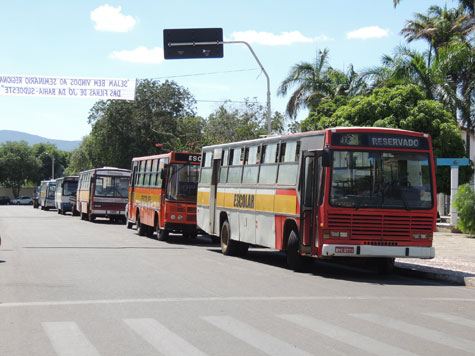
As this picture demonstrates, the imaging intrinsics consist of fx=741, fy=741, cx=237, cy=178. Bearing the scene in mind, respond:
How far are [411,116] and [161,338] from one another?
3039cm

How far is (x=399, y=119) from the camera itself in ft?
122

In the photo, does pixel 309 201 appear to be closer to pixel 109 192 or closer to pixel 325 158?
pixel 325 158

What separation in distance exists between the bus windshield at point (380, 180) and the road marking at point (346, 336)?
18.4 feet

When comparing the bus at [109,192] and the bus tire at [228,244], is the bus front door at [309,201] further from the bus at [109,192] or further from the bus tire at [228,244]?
the bus at [109,192]

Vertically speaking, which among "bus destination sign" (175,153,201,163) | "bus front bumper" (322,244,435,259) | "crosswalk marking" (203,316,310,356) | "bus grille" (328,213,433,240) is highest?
"bus destination sign" (175,153,201,163)

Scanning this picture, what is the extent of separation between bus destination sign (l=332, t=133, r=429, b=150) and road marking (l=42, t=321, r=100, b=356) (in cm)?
791

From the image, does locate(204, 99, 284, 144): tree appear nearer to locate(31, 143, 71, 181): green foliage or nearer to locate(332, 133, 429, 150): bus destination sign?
locate(332, 133, 429, 150): bus destination sign

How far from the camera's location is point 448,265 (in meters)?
17.6

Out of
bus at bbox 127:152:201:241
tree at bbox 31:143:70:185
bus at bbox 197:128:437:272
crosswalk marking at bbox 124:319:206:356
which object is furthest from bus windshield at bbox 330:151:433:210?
tree at bbox 31:143:70:185

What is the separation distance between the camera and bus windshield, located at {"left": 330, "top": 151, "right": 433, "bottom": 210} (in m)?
15.1

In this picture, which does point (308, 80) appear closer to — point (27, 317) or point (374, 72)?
point (374, 72)

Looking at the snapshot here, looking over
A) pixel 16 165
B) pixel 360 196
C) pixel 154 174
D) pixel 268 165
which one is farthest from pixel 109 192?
pixel 16 165

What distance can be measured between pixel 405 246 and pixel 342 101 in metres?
28.5

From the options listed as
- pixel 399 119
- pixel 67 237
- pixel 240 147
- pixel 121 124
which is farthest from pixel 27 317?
pixel 121 124
